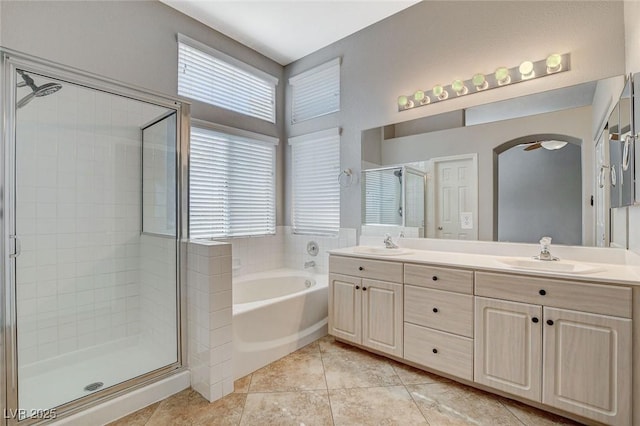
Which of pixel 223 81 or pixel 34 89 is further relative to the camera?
pixel 223 81

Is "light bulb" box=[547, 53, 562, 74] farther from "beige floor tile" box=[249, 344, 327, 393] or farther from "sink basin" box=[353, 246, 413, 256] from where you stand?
"beige floor tile" box=[249, 344, 327, 393]

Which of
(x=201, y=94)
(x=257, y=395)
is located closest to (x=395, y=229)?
(x=257, y=395)

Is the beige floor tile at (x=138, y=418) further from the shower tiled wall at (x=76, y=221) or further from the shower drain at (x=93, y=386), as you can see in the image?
the shower tiled wall at (x=76, y=221)

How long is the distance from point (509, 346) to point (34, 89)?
3.07 metres

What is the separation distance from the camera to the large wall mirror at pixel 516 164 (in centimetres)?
193

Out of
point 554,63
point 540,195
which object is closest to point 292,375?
point 540,195

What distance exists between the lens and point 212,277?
6.02ft

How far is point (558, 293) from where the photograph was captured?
157cm

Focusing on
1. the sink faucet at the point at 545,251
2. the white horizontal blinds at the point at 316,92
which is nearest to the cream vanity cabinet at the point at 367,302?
the sink faucet at the point at 545,251

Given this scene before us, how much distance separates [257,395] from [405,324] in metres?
1.08

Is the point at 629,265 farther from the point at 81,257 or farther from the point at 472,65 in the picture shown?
the point at 81,257

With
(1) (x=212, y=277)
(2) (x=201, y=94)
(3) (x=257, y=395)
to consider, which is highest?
(2) (x=201, y=94)

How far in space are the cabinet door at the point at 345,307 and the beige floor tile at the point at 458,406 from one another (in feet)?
1.90

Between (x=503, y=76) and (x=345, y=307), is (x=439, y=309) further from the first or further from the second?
(x=503, y=76)
